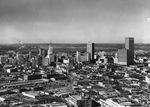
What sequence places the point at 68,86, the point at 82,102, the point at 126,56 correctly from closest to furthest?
the point at 82,102, the point at 68,86, the point at 126,56

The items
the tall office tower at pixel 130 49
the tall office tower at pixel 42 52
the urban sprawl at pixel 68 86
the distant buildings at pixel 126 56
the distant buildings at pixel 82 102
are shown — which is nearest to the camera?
the distant buildings at pixel 82 102

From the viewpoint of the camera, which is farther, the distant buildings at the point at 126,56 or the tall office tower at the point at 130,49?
the tall office tower at the point at 130,49

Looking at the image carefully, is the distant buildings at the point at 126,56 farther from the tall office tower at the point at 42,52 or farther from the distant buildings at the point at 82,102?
the distant buildings at the point at 82,102

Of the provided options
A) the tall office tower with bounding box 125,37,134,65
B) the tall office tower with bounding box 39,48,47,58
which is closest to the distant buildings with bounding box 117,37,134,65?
the tall office tower with bounding box 125,37,134,65

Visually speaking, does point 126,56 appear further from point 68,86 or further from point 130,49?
point 68,86

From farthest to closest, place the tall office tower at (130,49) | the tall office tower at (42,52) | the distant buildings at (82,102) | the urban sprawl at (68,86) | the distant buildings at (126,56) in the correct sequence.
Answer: the tall office tower at (42,52) < the tall office tower at (130,49) < the distant buildings at (126,56) < the urban sprawl at (68,86) < the distant buildings at (82,102)

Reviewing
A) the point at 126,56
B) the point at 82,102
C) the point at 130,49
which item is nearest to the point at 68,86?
the point at 82,102

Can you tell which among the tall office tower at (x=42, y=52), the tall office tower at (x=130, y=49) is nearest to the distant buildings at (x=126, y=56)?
the tall office tower at (x=130, y=49)

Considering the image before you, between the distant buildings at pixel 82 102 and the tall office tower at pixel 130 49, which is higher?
the tall office tower at pixel 130 49

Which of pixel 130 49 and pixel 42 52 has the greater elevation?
pixel 130 49

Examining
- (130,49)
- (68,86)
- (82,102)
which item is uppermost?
(130,49)

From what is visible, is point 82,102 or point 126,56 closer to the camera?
point 82,102

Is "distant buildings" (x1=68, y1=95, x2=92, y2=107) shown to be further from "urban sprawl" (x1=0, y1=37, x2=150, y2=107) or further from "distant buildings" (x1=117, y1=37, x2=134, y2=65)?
"distant buildings" (x1=117, y1=37, x2=134, y2=65)
